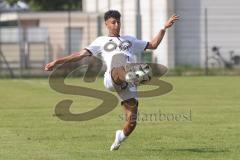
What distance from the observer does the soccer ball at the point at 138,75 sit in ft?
40.2

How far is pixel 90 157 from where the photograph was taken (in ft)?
38.3

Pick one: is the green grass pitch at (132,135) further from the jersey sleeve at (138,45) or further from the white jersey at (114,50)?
the jersey sleeve at (138,45)

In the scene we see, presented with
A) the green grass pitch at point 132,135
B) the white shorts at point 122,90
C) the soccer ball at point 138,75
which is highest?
the soccer ball at point 138,75

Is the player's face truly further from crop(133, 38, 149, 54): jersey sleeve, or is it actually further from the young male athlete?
crop(133, 38, 149, 54): jersey sleeve

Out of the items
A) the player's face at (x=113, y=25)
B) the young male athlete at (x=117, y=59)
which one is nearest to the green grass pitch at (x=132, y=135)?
the young male athlete at (x=117, y=59)

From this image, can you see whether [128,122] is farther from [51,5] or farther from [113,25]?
[51,5]

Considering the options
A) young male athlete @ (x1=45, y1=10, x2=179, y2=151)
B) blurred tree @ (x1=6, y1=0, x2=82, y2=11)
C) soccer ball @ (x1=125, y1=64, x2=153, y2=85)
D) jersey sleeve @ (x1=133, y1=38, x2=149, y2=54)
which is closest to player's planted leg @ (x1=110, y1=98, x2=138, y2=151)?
young male athlete @ (x1=45, y1=10, x2=179, y2=151)

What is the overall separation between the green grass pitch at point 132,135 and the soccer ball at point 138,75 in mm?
1041

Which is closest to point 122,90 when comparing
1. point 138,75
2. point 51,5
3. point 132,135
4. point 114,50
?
point 138,75

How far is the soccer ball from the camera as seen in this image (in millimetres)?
12258

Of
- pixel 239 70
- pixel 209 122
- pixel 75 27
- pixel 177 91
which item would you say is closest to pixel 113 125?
pixel 209 122

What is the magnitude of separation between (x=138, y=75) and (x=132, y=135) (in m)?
2.81

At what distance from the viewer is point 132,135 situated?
48.8 feet

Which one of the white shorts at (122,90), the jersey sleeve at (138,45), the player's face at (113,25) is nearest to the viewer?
the player's face at (113,25)
